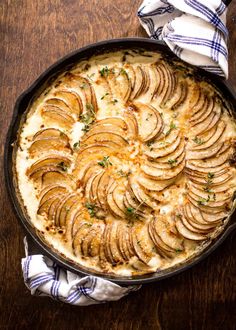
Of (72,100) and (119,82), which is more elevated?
(119,82)

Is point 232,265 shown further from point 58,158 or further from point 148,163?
point 58,158

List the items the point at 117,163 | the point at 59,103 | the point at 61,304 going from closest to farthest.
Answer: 1. the point at 117,163
2. the point at 59,103
3. the point at 61,304

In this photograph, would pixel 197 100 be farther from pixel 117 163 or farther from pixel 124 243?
pixel 124 243

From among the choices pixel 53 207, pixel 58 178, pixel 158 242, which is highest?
pixel 58 178

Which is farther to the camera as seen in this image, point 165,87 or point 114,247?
point 165,87

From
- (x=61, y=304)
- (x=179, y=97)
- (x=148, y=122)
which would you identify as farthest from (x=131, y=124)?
(x=61, y=304)

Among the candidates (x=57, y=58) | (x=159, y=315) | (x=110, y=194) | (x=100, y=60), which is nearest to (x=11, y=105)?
(x=57, y=58)

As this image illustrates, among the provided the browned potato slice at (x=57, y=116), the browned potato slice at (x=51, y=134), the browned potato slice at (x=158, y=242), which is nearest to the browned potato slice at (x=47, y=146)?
the browned potato slice at (x=51, y=134)
